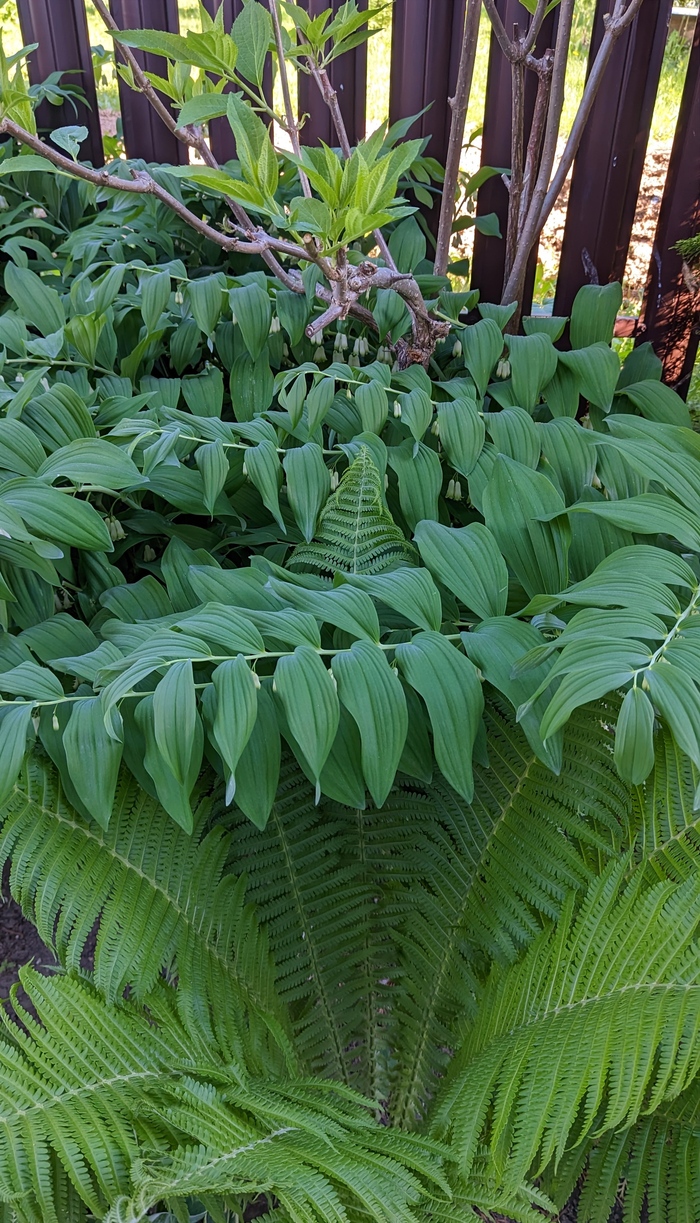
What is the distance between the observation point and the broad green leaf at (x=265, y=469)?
111 cm

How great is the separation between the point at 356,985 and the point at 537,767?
0.49m

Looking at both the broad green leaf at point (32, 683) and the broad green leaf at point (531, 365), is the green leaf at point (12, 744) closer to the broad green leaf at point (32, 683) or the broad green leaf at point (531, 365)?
the broad green leaf at point (32, 683)

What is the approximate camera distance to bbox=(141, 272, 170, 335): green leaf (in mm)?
1335

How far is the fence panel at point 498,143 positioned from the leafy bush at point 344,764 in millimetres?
742

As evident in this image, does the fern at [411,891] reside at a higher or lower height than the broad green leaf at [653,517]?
lower

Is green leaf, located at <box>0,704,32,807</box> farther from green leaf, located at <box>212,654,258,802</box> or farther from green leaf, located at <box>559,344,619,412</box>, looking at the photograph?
green leaf, located at <box>559,344,619,412</box>

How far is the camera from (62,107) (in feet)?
6.75

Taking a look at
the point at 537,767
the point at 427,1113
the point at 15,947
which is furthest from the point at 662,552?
the point at 15,947

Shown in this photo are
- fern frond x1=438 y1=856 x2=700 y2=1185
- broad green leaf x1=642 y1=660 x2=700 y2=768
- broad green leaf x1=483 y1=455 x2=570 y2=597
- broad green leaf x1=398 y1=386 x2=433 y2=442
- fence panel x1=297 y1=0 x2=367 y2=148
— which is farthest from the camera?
fence panel x1=297 y1=0 x2=367 y2=148

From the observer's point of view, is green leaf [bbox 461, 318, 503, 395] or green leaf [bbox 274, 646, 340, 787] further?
green leaf [bbox 461, 318, 503, 395]

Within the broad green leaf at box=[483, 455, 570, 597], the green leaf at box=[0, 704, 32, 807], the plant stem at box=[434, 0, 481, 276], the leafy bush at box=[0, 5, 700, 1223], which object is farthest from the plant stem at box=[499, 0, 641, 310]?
the green leaf at box=[0, 704, 32, 807]

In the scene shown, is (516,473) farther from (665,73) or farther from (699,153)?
(665,73)

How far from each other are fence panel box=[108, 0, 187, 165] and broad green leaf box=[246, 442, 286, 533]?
1441mm

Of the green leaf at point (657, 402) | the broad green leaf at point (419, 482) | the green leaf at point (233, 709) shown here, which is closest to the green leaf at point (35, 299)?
the broad green leaf at point (419, 482)
